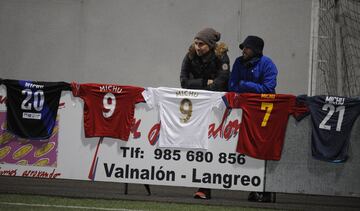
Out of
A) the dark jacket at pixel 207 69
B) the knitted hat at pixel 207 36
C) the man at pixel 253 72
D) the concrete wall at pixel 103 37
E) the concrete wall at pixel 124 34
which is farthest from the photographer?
the concrete wall at pixel 103 37

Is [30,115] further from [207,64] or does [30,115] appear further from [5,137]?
[207,64]

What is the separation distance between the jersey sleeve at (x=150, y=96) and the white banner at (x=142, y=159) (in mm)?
79

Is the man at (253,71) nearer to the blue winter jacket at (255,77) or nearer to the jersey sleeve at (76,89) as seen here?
the blue winter jacket at (255,77)

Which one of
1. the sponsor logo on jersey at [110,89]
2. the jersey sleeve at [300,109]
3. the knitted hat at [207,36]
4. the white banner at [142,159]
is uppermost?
the knitted hat at [207,36]

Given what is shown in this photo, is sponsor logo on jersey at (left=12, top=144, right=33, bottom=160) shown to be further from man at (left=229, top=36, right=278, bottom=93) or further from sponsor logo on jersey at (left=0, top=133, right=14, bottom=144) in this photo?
man at (left=229, top=36, right=278, bottom=93)

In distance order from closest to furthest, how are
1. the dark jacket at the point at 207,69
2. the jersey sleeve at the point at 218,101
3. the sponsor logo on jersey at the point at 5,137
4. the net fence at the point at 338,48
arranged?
the jersey sleeve at the point at 218,101
the sponsor logo on jersey at the point at 5,137
the dark jacket at the point at 207,69
the net fence at the point at 338,48

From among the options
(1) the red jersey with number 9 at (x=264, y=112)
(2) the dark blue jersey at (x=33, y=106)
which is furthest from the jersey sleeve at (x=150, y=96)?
(2) the dark blue jersey at (x=33, y=106)

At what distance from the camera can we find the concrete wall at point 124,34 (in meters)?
13.7

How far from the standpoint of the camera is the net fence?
1277 cm

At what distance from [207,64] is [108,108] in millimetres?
1539

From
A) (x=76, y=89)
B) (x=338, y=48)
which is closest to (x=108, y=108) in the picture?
(x=76, y=89)

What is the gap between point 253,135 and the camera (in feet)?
29.3

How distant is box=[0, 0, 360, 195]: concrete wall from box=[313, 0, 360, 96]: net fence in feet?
2.66

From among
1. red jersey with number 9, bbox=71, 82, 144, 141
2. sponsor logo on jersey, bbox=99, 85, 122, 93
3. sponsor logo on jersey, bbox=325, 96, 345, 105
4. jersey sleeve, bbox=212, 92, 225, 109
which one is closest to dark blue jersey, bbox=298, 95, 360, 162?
sponsor logo on jersey, bbox=325, 96, 345, 105
